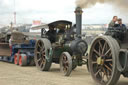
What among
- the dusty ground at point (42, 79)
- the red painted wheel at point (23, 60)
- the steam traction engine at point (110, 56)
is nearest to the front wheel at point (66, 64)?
the dusty ground at point (42, 79)

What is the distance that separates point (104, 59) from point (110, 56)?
0.18 metres

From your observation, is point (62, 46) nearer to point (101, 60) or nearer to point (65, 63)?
point (65, 63)

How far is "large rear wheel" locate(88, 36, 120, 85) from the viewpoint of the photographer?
5.19m

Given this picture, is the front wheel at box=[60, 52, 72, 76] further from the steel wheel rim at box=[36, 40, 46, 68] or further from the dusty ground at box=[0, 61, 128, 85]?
the steel wheel rim at box=[36, 40, 46, 68]

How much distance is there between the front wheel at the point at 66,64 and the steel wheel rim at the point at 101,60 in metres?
1.85

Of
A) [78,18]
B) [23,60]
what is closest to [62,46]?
[78,18]

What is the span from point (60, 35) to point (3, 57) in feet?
17.0

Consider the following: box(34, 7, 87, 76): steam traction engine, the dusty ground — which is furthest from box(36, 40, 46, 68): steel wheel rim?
the dusty ground

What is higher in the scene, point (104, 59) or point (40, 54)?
point (104, 59)

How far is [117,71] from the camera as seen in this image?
5.14m

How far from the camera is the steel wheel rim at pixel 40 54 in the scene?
948cm

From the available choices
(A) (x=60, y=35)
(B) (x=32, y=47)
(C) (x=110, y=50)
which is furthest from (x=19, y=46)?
(C) (x=110, y=50)

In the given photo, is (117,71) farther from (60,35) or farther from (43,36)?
(43,36)

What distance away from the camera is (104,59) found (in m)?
5.67
